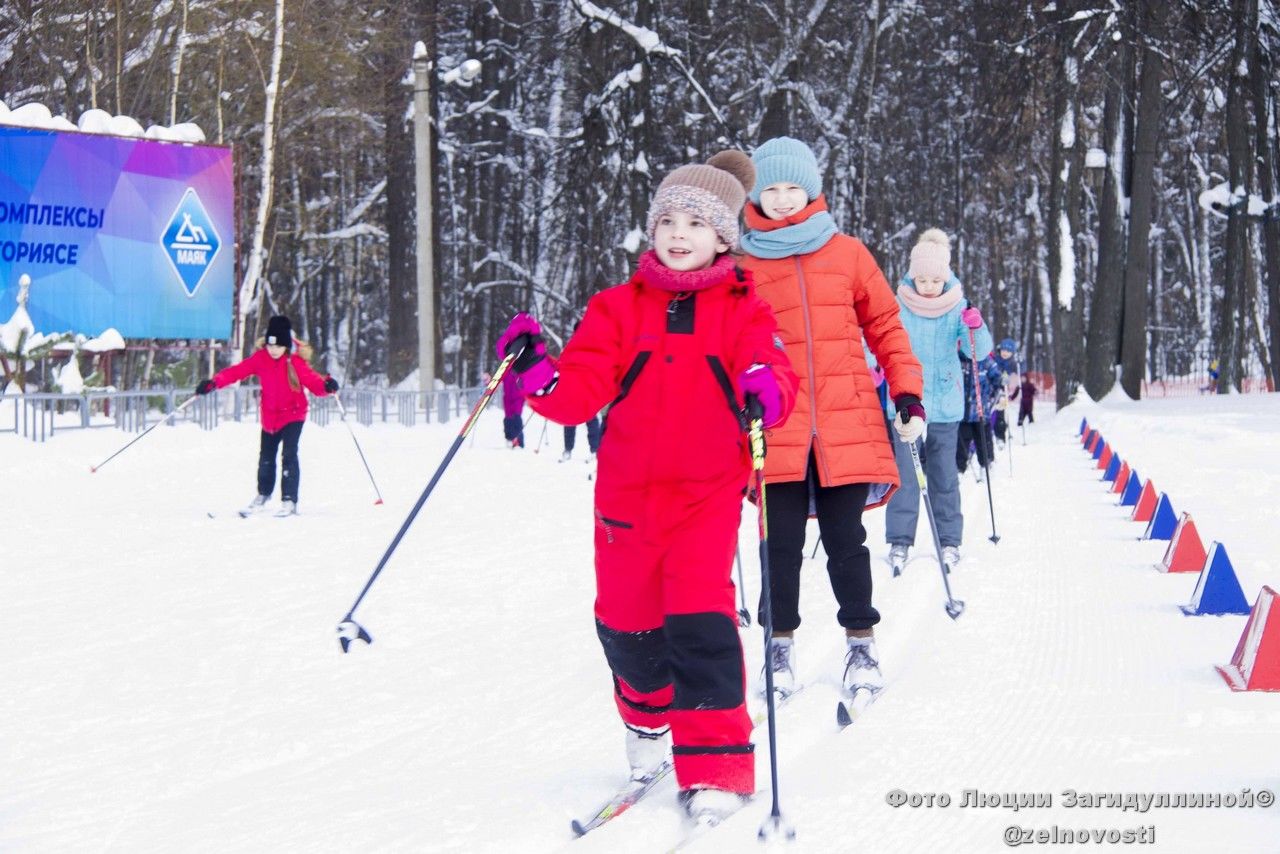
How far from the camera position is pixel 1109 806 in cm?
375

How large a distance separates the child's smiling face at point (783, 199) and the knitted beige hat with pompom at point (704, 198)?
99cm

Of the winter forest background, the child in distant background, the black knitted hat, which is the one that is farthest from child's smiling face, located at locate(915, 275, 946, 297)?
the winter forest background

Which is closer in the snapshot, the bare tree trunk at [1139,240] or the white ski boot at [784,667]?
the white ski boot at [784,667]

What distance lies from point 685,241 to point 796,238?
125cm

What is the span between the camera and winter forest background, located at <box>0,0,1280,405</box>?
24250mm

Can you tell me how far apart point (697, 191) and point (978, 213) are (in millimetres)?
43334

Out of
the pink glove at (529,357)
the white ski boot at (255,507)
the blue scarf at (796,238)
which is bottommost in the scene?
the white ski boot at (255,507)

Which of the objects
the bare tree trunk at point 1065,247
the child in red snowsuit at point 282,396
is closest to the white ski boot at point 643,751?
the child in red snowsuit at point 282,396

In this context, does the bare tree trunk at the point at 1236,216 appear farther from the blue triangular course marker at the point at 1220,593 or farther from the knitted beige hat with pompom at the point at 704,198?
the knitted beige hat with pompom at the point at 704,198

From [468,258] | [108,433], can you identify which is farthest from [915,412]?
[468,258]

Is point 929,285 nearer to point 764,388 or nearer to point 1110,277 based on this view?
point 764,388

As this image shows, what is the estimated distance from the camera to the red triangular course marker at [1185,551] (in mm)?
8078

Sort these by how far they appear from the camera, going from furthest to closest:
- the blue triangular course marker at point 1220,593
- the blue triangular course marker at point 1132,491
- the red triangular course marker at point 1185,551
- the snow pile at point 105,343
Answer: the snow pile at point 105,343, the blue triangular course marker at point 1132,491, the red triangular course marker at point 1185,551, the blue triangular course marker at point 1220,593

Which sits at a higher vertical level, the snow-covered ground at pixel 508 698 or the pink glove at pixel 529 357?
the pink glove at pixel 529 357
